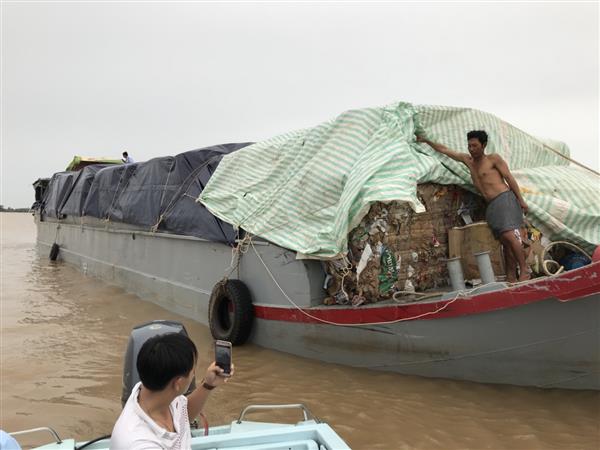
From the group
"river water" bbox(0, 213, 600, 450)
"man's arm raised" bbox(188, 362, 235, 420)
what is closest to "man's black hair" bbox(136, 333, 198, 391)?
"man's arm raised" bbox(188, 362, 235, 420)

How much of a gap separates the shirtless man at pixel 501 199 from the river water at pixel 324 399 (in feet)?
4.38

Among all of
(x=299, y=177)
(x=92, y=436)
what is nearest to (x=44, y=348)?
(x=92, y=436)

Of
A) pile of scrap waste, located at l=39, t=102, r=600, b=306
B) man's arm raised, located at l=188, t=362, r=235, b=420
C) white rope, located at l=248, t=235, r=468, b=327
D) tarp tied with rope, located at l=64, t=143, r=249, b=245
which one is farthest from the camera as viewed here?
tarp tied with rope, located at l=64, t=143, r=249, b=245

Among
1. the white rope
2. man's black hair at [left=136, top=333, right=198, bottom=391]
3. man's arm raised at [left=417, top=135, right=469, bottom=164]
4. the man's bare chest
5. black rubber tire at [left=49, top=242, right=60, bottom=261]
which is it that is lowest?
black rubber tire at [left=49, top=242, right=60, bottom=261]

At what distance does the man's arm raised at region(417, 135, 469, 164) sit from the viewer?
523 centimetres

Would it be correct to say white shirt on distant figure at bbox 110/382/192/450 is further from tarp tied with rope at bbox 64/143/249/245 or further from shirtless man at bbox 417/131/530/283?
tarp tied with rope at bbox 64/143/249/245

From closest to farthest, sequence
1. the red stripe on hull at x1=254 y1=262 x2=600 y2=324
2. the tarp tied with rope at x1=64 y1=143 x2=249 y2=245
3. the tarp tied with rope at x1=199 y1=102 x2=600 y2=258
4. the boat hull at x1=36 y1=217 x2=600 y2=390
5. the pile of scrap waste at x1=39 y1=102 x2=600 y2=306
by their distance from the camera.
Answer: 1. the red stripe on hull at x1=254 y1=262 x2=600 y2=324
2. the boat hull at x1=36 y1=217 x2=600 y2=390
3. the tarp tied with rope at x1=199 y1=102 x2=600 y2=258
4. the pile of scrap waste at x1=39 y1=102 x2=600 y2=306
5. the tarp tied with rope at x1=64 y1=143 x2=249 y2=245

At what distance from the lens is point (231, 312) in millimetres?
6328

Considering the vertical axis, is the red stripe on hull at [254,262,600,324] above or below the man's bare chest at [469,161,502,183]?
below

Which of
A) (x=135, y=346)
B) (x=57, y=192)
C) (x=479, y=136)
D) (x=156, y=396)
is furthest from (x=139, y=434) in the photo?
(x=57, y=192)

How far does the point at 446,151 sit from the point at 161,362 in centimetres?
441

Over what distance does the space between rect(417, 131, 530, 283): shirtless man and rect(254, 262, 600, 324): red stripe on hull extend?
2.67ft

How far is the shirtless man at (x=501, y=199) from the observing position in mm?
4793

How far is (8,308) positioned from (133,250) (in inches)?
102
